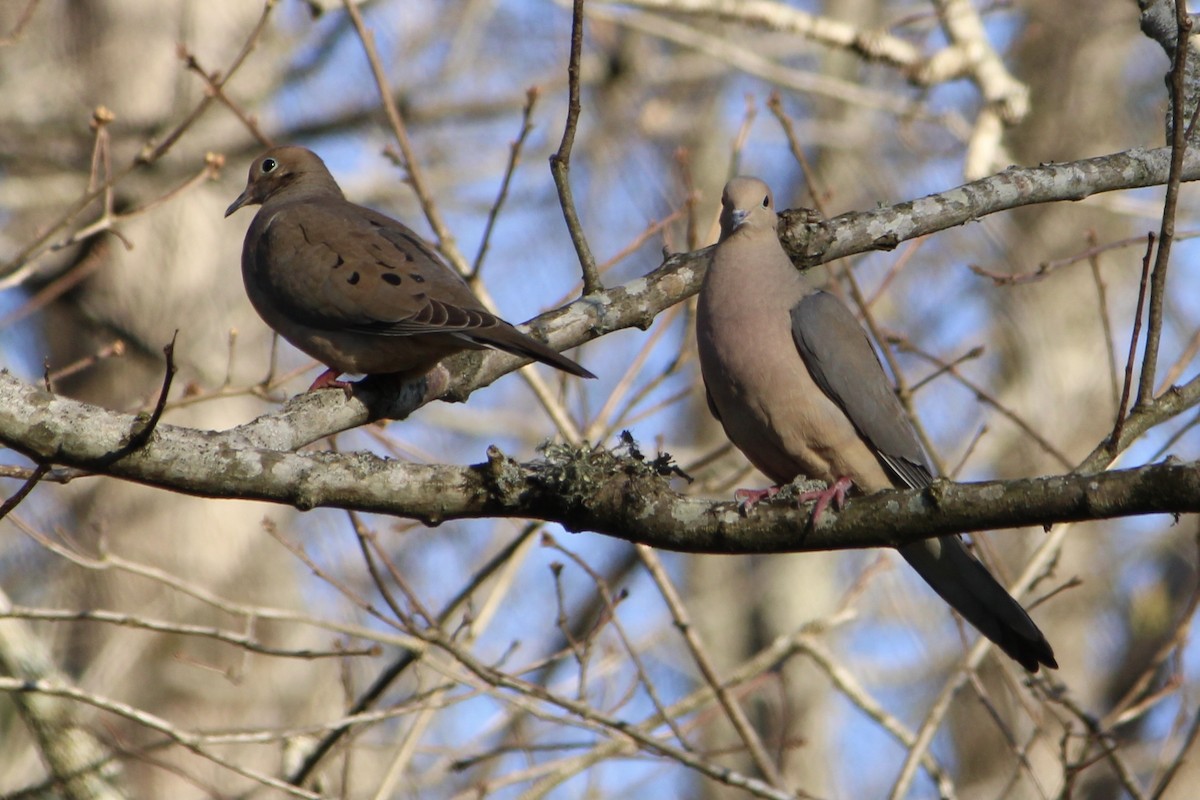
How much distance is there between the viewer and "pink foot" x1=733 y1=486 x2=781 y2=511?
2.81 m

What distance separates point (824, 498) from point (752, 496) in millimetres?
191

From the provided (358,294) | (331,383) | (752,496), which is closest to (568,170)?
(358,294)

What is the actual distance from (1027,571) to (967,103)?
712cm

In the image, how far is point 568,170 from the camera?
369 cm

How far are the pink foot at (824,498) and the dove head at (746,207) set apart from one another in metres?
0.90

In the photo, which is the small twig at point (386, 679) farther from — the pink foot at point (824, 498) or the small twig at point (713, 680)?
the pink foot at point (824, 498)

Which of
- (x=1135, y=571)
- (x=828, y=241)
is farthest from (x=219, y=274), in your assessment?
(x=1135, y=571)

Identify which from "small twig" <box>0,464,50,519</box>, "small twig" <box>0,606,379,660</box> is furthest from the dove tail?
"small twig" <box>0,464,50,519</box>

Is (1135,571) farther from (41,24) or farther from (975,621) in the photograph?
(41,24)

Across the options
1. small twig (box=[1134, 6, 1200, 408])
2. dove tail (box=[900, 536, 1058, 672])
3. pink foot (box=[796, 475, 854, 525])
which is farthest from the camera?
dove tail (box=[900, 536, 1058, 672])

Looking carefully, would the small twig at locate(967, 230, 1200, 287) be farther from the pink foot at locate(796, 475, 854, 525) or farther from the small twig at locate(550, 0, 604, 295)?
the small twig at locate(550, 0, 604, 295)

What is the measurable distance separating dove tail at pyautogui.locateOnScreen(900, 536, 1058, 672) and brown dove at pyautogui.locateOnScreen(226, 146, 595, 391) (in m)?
1.33

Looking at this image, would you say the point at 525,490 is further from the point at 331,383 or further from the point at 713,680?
the point at 713,680

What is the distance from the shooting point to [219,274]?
289 inches
